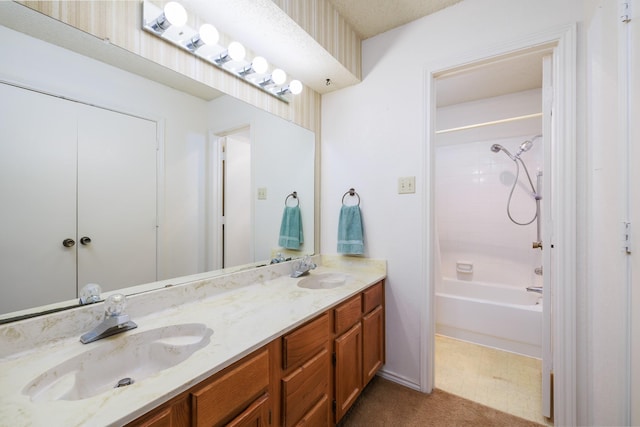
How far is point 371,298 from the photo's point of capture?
5.42ft

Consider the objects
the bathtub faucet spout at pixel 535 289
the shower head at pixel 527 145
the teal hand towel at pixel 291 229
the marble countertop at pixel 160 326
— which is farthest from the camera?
the shower head at pixel 527 145

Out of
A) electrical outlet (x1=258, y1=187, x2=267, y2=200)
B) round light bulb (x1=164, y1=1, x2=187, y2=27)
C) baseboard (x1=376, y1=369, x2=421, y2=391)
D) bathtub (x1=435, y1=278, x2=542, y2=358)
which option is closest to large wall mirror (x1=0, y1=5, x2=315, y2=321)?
electrical outlet (x1=258, y1=187, x2=267, y2=200)

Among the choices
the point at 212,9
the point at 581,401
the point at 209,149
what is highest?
the point at 212,9

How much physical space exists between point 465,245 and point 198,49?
3097 mm

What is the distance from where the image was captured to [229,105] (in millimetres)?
1464

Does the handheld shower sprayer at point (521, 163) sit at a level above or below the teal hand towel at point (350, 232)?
above

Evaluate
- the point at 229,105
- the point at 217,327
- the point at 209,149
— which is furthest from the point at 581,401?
the point at 229,105

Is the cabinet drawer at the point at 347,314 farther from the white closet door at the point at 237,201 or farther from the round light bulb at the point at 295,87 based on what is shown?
the round light bulb at the point at 295,87

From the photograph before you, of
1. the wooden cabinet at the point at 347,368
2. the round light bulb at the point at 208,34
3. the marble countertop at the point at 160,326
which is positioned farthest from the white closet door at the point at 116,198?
the wooden cabinet at the point at 347,368

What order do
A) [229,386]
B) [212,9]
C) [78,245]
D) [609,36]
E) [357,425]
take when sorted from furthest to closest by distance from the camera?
[357,425] → [212,9] → [609,36] → [78,245] → [229,386]

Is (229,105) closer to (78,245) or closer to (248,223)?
(248,223)

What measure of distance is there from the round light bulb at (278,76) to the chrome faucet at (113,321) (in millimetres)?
1408

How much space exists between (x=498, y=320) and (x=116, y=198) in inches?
109

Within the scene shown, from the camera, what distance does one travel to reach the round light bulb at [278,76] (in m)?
1.67
